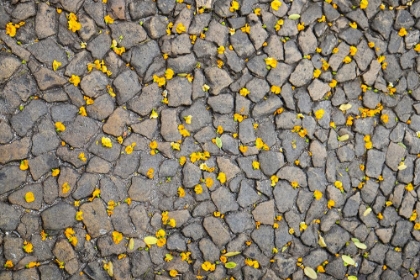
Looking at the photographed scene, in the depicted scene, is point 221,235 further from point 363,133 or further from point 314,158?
point 363,133

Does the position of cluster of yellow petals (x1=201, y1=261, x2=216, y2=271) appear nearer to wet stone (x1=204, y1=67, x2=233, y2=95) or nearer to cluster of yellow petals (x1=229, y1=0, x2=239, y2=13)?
wet stone (x1=204, y1=67, x2=233, y2=95)

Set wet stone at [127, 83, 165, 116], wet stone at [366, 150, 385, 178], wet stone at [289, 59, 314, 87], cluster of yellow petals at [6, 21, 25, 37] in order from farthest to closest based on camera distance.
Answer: wet stone at [366, 150, 385, 178]
wet stone at [289, 59, 314, 87]
wet stone at [127, 83, 165, 116]
cluster of yellow petals at [6, 21, 25, 37]

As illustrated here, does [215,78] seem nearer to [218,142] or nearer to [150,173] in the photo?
[218,142]

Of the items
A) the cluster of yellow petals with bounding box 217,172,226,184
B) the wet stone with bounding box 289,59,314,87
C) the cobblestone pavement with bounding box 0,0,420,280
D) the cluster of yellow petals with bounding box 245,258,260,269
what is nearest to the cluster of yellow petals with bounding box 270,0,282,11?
the cobblestone pavement with bounding box 0,0,420,280

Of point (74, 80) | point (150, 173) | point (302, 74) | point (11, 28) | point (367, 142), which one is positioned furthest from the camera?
point (367, 142)

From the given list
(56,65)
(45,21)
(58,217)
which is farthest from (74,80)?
(58,217)

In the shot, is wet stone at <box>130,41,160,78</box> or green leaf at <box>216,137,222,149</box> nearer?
wet stone at <box>130,41,160,78</box>

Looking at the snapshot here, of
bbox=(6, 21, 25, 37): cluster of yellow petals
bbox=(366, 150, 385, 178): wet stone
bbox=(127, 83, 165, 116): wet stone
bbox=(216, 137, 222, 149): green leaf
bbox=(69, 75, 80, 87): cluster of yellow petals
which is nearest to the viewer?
bbox=(6, 21, 25, 37): cluster of yellow petals

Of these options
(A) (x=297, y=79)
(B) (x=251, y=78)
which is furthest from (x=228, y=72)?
(A) (x=297, y=79)

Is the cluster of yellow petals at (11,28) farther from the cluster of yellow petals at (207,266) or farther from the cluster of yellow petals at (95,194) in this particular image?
the cluster of yellow petals at (207,266)

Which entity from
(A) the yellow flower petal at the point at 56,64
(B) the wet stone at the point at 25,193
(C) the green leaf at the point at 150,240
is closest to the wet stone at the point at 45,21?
(A) the yellow flower petal at the point at 56,64
